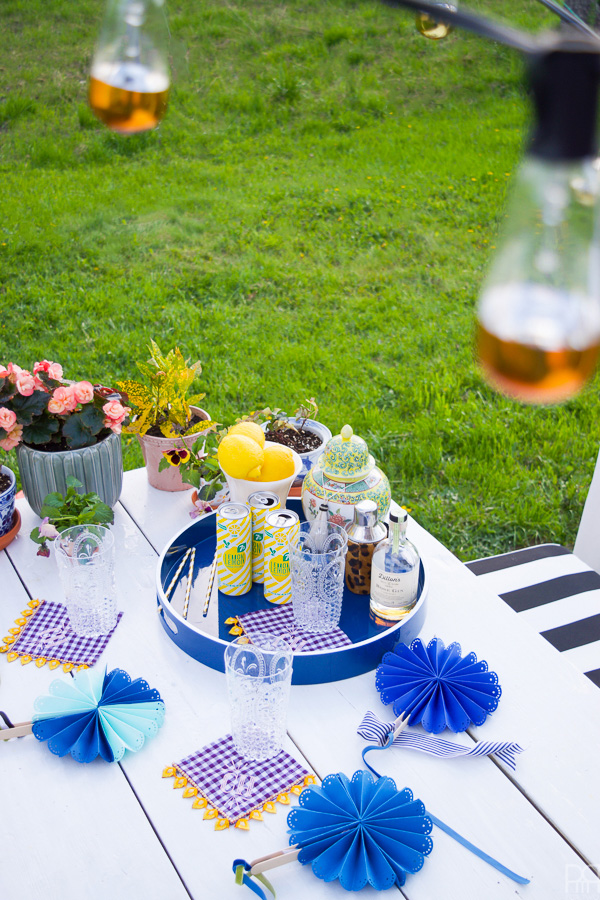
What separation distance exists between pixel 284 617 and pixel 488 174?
14.8ft

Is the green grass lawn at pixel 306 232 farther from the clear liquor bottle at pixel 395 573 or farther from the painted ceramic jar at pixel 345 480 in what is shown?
the clear liquor bottle at pixel 395 573

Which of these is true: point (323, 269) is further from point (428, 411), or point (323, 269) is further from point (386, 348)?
point (428, 411)

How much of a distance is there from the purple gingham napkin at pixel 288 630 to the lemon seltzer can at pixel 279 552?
0.03 m

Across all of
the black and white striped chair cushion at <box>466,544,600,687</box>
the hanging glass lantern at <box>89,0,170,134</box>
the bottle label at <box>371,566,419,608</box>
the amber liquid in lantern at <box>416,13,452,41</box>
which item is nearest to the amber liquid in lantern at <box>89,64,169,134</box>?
the hanging glass lantern at <box>89,0,170,134</box>

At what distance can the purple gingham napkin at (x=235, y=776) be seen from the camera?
1.10 m

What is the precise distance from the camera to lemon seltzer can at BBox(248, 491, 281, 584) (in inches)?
56.5

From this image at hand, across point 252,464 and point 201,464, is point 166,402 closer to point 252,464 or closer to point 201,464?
point 201,464

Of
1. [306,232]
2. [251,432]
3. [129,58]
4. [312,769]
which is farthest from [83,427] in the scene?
[306,232]

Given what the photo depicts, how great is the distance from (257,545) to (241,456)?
174mm

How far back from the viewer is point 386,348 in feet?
12.1

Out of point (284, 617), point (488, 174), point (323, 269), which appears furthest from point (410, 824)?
point (488, 174)

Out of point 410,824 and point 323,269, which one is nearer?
point 410,824

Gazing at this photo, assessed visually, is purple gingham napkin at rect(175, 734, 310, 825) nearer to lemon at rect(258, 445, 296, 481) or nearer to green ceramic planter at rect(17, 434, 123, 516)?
lemon at rect(258, 445, 296, 481)

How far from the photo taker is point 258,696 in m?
1.12
